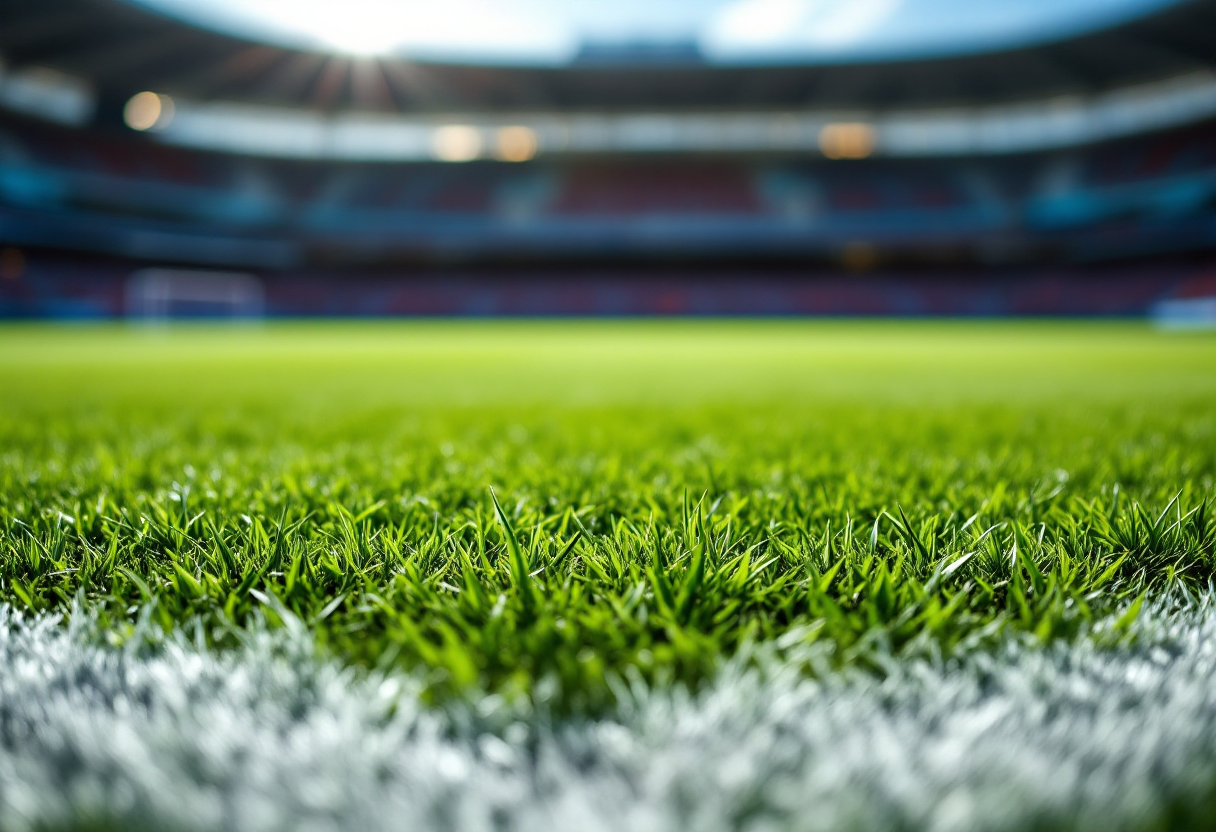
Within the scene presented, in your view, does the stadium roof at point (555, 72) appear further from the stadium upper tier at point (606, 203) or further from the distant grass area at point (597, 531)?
the distant grass area at point (597, 531)

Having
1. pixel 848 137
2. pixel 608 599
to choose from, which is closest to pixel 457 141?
pixel 848 137

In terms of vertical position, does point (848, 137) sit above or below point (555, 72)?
below

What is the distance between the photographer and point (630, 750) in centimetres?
51

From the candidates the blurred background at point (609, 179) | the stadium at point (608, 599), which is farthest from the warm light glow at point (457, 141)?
the stadium at point (608, 599)

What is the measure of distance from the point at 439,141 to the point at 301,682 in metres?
34.9

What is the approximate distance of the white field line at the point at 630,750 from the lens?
45 centimetres

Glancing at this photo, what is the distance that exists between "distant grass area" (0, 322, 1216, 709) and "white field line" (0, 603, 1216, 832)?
5cm

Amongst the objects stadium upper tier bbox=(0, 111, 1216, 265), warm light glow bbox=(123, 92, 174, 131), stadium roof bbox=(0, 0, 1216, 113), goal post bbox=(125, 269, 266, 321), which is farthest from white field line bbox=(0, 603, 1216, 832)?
warm light glow bbox=(123, 92, 174, 131)

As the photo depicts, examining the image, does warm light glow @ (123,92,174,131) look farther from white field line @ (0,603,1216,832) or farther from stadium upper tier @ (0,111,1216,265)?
white field line @ (0,603,1216,832)

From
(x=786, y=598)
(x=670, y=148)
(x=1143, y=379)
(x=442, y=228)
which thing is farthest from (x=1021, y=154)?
(x=786, y=598)

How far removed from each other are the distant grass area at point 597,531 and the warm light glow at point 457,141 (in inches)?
1270

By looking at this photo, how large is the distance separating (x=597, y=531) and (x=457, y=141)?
113 ft

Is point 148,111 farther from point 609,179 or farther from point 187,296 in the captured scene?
point 609,179

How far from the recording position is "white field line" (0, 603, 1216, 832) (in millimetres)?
446
